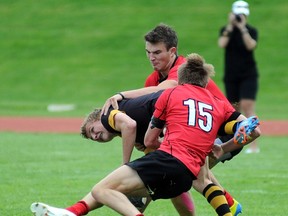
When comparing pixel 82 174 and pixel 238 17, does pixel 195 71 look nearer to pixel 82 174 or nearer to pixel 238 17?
pixel 82 174

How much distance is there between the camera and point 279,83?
91.3ft

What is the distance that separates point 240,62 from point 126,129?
25.4 feet

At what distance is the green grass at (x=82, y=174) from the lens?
9.11m

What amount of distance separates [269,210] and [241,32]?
6.04 m

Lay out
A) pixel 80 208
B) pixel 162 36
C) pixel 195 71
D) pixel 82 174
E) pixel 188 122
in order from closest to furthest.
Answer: pixel 188 122 < pixel 195 71 < pixel 80 208 < pixel 162 36 < pixel 82 174

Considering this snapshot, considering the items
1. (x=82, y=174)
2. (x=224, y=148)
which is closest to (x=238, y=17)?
(x=82, y=174)

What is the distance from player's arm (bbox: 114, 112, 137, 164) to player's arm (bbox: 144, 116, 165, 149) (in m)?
0.11

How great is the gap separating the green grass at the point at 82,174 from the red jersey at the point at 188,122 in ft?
6.75

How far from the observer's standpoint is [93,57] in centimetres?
3120

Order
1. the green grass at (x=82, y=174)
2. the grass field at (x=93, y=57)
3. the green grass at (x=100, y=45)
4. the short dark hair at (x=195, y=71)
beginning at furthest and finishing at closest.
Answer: the green grass at (x=100, y=45) → the grass field at (x=93, y=57) → the green grass at (x=82, y=174) → the short dark hair at (x=195, y=71)

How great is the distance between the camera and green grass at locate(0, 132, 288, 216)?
911 cm

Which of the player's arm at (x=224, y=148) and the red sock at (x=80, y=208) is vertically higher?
the player's arm at (x=224, y=148)

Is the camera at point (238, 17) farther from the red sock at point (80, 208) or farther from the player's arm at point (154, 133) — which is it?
the red sock at point (80, 208)

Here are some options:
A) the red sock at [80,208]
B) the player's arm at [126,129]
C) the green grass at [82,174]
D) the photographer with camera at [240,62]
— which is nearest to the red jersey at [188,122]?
the player's arm at [126,129]
